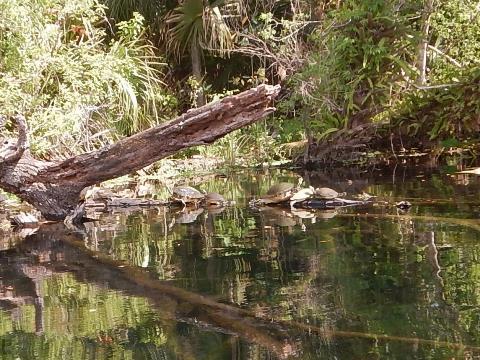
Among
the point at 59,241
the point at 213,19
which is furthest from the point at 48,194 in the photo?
the point at 213,19

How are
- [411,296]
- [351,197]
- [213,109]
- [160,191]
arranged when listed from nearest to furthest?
A: [411,296] < [213,109] < [351,197] < [160,191]

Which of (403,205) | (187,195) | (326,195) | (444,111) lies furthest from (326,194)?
(444,111)

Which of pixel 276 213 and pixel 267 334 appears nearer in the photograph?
pixel 267 334

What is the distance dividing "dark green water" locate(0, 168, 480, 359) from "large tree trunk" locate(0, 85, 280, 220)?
0.58 m

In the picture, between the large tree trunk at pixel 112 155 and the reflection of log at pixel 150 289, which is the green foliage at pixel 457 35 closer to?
the large tree trunk at pixel 112 155

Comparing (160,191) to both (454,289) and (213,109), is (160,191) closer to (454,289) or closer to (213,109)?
(213,109)

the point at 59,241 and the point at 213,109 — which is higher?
the point at 213,109

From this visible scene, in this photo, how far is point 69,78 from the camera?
12.3m

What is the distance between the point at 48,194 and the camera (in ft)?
27.5

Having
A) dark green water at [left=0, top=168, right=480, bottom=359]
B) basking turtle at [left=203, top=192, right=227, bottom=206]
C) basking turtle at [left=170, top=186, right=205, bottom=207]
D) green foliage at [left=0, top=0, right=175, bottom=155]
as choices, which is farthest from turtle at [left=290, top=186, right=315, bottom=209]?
green foliage at [left=0, top=0, right=175, bottom=155]

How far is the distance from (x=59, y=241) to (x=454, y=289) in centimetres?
417

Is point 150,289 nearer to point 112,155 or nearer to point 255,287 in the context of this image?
point 255,287

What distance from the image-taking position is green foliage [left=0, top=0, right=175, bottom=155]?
10672mm

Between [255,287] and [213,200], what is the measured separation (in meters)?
4.77
